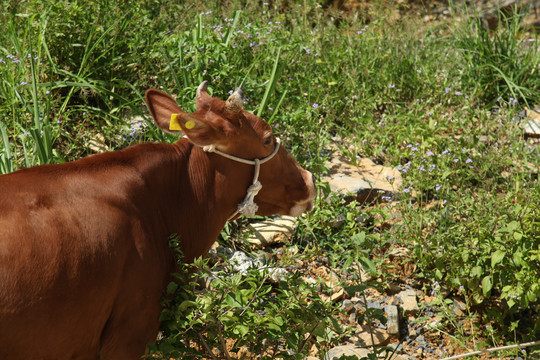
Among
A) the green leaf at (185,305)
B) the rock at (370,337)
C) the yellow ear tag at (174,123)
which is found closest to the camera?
the green leaf at (185,305)

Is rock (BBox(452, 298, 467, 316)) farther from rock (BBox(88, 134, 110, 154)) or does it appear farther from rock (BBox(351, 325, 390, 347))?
rock (BBox(88, 134, 110, 154))

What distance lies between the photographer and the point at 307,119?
5566mm

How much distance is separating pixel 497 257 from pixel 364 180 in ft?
5.36

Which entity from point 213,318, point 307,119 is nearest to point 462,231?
point 307,119

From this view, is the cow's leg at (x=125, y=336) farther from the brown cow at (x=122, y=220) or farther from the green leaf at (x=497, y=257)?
the green leaf at (x=497, y=257)

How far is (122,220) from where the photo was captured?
9.54ft

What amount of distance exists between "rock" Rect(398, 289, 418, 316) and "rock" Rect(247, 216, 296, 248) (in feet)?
3.26

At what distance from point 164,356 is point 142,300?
→ 0.29 m

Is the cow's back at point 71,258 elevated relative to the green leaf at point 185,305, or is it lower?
elevated

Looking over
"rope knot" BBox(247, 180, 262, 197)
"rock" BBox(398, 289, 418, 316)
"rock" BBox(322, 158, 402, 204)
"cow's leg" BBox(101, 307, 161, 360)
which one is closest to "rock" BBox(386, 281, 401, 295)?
"rock" BBox(398, 289, 418, 316)

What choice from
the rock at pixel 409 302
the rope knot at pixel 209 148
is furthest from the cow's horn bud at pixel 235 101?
the rock at pixel 409 302

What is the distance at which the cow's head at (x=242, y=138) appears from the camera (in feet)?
10.4

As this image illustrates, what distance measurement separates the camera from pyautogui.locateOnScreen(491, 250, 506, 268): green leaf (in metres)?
4.02

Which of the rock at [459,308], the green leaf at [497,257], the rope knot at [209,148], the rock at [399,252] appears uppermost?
the rope knot at [209,148]
